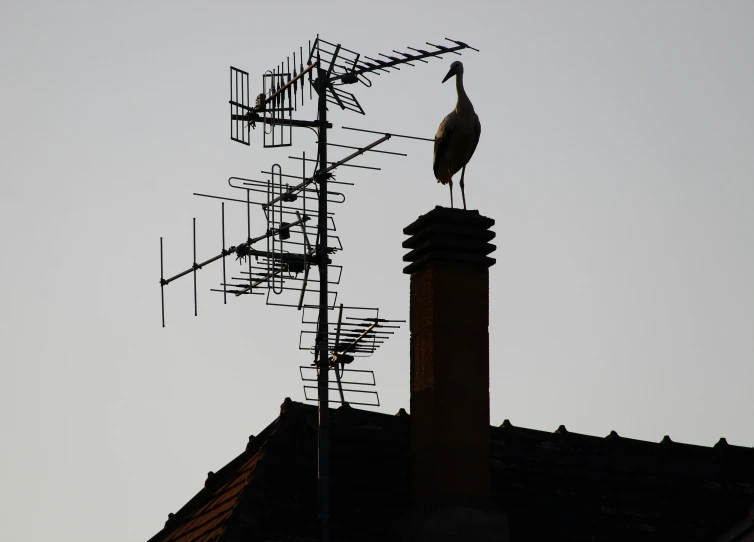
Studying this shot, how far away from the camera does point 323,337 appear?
616 inches

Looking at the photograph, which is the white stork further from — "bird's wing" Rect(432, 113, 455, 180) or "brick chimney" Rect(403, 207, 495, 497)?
"brick chimney" Rect(403, 207, 495, 497)

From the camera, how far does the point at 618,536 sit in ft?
55.6

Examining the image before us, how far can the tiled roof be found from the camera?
15.6m

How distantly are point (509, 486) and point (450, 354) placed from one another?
245 cm

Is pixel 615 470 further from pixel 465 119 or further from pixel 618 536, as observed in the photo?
pixel 465 119

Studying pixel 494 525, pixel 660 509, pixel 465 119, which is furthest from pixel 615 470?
pixel 465 119

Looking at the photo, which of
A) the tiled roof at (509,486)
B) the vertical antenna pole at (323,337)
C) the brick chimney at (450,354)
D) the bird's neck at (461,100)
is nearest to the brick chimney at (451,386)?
the brick chimney at (450,354)

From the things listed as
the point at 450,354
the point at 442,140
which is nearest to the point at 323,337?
the point at 450,354

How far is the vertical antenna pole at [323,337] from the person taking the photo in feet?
49.5

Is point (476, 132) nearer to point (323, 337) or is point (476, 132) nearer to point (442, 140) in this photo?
point (442, 140)

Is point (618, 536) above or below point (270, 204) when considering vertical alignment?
below

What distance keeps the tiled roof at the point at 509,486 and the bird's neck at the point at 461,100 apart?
11.8 feet

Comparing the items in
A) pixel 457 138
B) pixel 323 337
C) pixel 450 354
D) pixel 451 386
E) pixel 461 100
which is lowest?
pixel 451 386

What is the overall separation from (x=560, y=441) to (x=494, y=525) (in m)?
2.79
